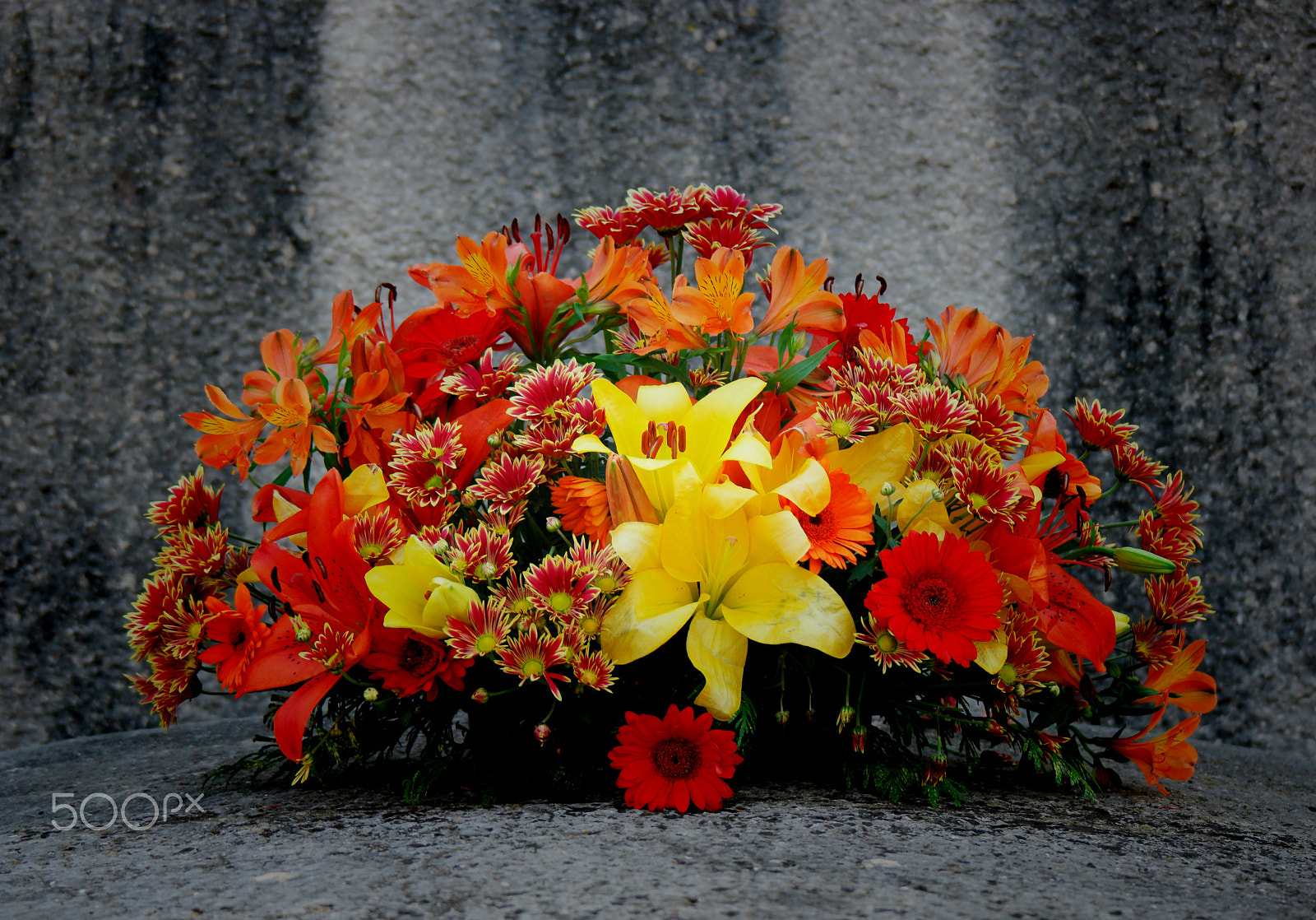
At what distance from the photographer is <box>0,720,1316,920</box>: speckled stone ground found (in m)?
0.50

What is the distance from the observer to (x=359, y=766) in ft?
2.90

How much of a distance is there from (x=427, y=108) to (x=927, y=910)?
1357mm

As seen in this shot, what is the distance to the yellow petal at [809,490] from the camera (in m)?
0.66

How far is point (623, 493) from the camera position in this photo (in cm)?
71

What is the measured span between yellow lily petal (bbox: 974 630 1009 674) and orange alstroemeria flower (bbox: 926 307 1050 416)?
21cm

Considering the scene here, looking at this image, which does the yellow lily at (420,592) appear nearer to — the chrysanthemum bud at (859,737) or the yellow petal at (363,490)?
the yellow petal at (363,490)

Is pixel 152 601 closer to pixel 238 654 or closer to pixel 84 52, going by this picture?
pixel 238 654

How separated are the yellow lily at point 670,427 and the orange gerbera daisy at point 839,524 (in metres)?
0.08

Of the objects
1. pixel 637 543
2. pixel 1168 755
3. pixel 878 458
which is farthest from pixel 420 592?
pixel 1168 755

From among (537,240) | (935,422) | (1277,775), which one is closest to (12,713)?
(537,240)

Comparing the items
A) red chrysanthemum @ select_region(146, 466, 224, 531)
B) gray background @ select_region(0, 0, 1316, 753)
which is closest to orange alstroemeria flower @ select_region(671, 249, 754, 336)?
red chrysanthemum @ select_region(146, 466, 224, 531)

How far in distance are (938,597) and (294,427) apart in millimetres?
552

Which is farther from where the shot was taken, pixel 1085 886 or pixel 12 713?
pixel 12 713

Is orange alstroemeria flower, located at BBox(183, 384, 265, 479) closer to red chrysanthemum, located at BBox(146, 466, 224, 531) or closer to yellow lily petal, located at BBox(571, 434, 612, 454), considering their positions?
red chrysanthemum, located at BBox(146, 466, 224, 531)
